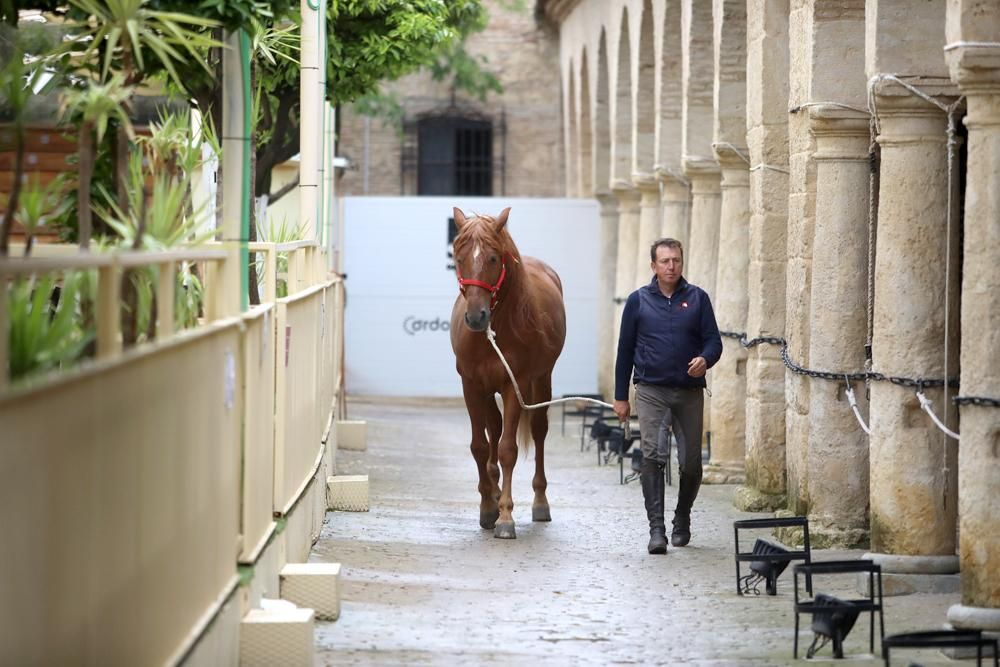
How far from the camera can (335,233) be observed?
88.7ft

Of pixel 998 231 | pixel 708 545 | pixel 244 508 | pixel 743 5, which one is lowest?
pixel 708 545

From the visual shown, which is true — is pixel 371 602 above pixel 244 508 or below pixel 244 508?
below

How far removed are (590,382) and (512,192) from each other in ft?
44.6

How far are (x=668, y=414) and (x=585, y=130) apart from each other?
20540 millimetres

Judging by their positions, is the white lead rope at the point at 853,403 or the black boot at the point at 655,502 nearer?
the white lead rope at the point at 853,403

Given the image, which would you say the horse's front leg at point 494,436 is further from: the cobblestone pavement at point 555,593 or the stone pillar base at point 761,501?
the stone pillar base at point 761,501

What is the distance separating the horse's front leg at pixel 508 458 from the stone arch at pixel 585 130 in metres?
19.1

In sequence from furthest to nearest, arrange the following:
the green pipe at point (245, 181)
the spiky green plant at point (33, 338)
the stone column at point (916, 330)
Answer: the stone column at point (916, 330) → the green pipe at point (245, 181) → the spiky green plant at point (33, 338)

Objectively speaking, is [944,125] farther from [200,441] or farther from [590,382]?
[590,382]

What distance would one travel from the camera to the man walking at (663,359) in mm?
11828

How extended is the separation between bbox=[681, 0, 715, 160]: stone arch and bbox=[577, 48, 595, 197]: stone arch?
12469mm

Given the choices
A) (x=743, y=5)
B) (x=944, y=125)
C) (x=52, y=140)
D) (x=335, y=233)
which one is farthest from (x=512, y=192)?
(x=944, y=125)

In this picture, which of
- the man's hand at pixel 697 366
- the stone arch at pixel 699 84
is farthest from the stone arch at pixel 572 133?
the man's hand at pixel 697 366

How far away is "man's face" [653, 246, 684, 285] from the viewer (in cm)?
1180
